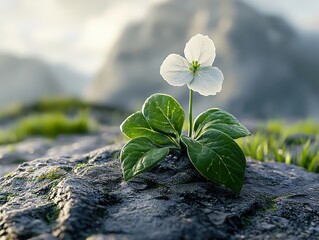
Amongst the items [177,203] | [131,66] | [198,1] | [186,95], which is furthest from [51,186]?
[198,1]

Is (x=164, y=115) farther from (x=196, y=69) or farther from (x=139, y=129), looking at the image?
(x=196, y=69)

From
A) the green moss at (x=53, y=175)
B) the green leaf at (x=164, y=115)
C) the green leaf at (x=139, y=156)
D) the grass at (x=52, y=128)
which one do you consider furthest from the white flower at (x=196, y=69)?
the grass at (x=52, y=128)

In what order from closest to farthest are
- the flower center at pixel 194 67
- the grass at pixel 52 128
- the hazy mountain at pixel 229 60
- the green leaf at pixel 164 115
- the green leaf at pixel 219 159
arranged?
1. the green leaf at pixel 219 159
2. the flower center at pixel 194 67
3. the green leaf at pixel 164 115
4. the grass at pixel 52 128
5. the hazy mountain at pixel 229 60

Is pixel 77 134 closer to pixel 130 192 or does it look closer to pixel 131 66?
pixel 130 192

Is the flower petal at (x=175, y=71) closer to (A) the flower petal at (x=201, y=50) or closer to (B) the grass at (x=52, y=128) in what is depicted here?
(A) the flower petal at (x=201, y=50)

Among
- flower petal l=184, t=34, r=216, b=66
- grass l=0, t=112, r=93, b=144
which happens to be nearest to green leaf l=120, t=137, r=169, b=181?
flower petal l=184, t=34, r=216, b=66

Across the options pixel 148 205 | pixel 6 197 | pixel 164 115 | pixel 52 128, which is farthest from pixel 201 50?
pixel 52 128

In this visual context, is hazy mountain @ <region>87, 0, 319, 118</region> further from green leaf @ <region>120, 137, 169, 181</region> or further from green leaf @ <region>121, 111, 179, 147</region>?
green leaf @ <region>120, 137, 169, 181</region>

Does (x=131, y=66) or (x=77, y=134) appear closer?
(x=77, y=134)
